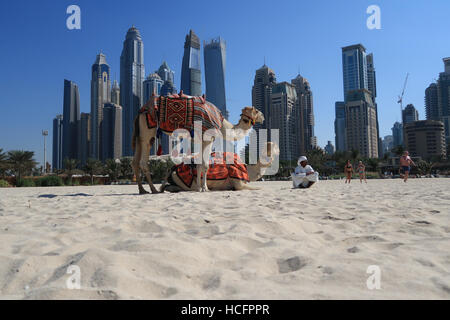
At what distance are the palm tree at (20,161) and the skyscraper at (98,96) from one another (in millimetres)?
91909

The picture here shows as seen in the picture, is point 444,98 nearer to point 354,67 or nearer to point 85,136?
point 354,67

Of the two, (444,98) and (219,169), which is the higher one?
(444,98)

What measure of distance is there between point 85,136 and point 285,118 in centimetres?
8283

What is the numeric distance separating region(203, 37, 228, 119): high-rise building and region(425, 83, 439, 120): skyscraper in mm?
110305

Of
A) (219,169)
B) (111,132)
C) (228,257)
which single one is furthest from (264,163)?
(111,132)

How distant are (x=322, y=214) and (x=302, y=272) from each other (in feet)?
6.33

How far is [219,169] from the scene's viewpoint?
8344 millimetres

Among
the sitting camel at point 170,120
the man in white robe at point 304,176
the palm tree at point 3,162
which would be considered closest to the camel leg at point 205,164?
the sitting camel at point 170,120

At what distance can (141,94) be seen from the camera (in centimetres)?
15612

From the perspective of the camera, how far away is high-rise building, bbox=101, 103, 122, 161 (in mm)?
122000

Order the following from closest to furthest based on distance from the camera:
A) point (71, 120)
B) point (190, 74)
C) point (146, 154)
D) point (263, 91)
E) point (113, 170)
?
1. point (146, 154)
2. point (113, 170)
3. point (263, 91)
4. point (71, 120)
5. point (190, 74)

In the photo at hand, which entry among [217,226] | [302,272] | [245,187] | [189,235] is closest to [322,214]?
[217,226]
